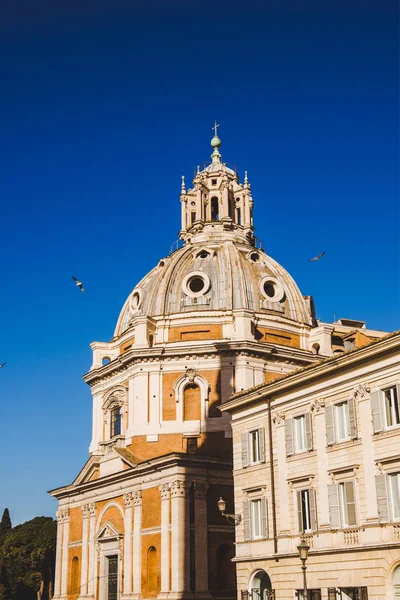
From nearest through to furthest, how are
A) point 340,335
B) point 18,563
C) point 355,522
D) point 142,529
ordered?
point 355,522 < point 142,529 < point 340,335 < point 18,563

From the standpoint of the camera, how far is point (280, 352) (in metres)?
51.2

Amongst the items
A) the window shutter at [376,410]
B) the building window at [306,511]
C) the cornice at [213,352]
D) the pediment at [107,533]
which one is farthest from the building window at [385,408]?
the pediment at [107,533]

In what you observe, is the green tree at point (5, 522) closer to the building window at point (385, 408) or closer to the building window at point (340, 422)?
the building window at point (340, 422)

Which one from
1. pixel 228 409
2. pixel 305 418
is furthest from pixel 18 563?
pixel 305 418

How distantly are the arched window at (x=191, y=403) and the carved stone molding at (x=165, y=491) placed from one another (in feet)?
21.2

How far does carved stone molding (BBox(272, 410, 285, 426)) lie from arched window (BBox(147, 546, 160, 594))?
15.2 meters

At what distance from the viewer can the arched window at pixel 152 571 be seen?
42822 mm

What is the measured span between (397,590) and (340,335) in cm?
3370

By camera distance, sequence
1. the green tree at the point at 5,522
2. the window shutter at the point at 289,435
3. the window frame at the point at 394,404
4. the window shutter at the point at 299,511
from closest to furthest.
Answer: the window frame at the point at 394,404, the window shutter at the point at 299,511, the window shutter at the point at 289,435, the green tree at the point at 5,522

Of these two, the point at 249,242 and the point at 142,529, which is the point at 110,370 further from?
the point at 249,242

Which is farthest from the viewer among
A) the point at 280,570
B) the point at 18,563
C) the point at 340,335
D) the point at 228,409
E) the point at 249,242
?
the point at 18,563

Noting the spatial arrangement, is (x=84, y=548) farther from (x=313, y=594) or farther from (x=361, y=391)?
(x=361, y=391)

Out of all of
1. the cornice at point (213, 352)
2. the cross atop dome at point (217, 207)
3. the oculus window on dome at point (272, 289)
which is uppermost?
the cross atop dome at point (217, 207)

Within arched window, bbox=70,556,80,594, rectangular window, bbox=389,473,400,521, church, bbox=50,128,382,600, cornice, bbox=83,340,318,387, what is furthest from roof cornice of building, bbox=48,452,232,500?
rectangular window, bbox=389,473,400,521
